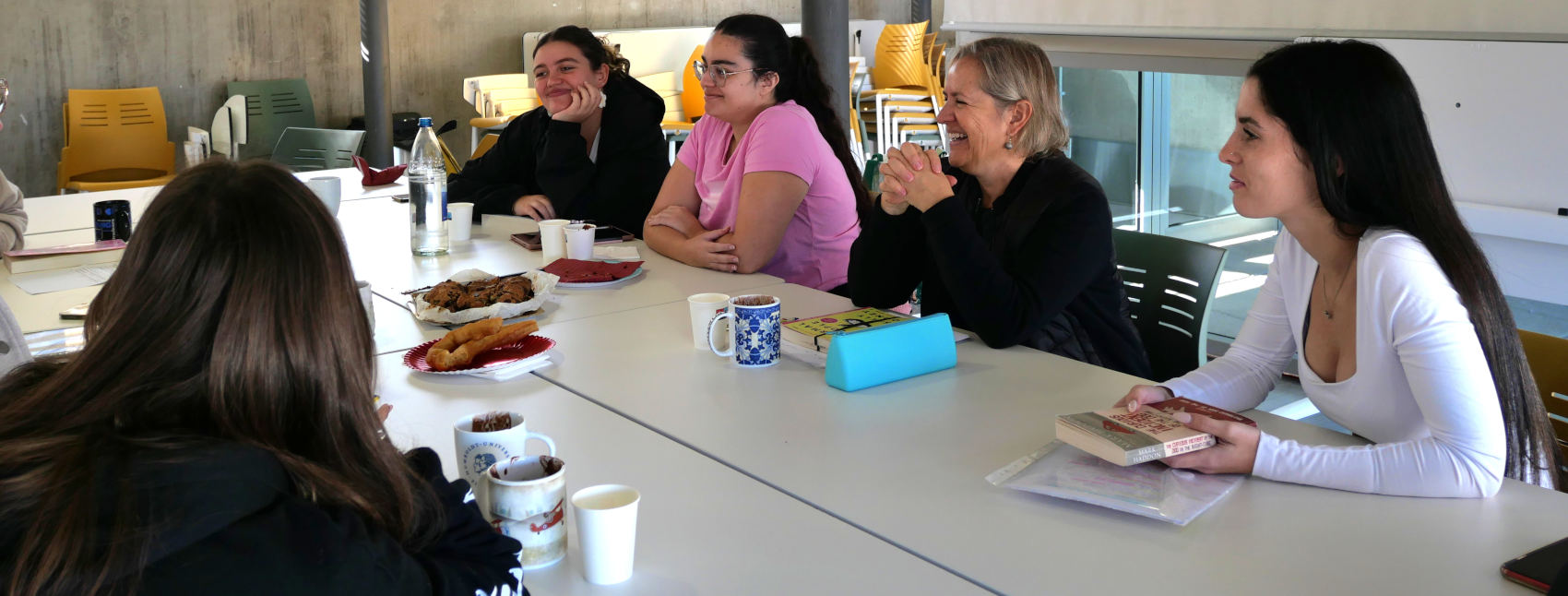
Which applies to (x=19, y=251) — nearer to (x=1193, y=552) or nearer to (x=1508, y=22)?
(x=1193, y=552)

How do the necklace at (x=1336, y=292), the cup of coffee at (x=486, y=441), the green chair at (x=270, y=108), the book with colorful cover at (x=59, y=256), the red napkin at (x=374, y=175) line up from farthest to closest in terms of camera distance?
the green chair at (x=270, y=108), the red napkin at (x=374, y=175), the book with colorful cover at (x=59, y=256), the necklace at (x=1336, y=292), the cup of coffee at (x=486, y=441)

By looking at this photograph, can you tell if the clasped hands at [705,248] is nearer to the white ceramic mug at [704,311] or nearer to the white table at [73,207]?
the white ceramic mug at [704,311]

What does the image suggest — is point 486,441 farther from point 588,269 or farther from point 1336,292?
point 588,269

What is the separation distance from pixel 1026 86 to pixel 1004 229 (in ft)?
0.97

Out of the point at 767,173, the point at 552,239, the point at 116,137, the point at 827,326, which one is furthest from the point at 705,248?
the point at 116,137

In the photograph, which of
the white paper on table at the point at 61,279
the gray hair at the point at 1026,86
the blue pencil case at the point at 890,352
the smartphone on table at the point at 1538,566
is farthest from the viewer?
the white paper on table at the point at 61,279

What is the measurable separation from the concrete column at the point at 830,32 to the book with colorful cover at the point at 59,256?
2.79 m

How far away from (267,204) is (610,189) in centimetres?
256

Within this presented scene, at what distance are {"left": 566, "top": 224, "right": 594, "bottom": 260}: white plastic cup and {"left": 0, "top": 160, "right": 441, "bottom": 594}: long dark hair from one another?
5.72 ft

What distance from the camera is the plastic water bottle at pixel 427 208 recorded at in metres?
2.84

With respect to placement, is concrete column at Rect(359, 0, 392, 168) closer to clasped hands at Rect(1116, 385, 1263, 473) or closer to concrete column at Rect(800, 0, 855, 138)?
concrete column at Rect(800, 0, 855, 138)

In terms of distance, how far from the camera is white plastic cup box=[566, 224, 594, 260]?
2672mm

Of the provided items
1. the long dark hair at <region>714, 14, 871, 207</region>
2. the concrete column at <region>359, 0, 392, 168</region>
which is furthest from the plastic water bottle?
the concrete column at <region>359, 0, 392, 168</region>

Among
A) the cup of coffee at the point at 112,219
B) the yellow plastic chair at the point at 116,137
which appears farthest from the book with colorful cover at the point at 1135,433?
the yellow plastic chair at the point at 116,137
